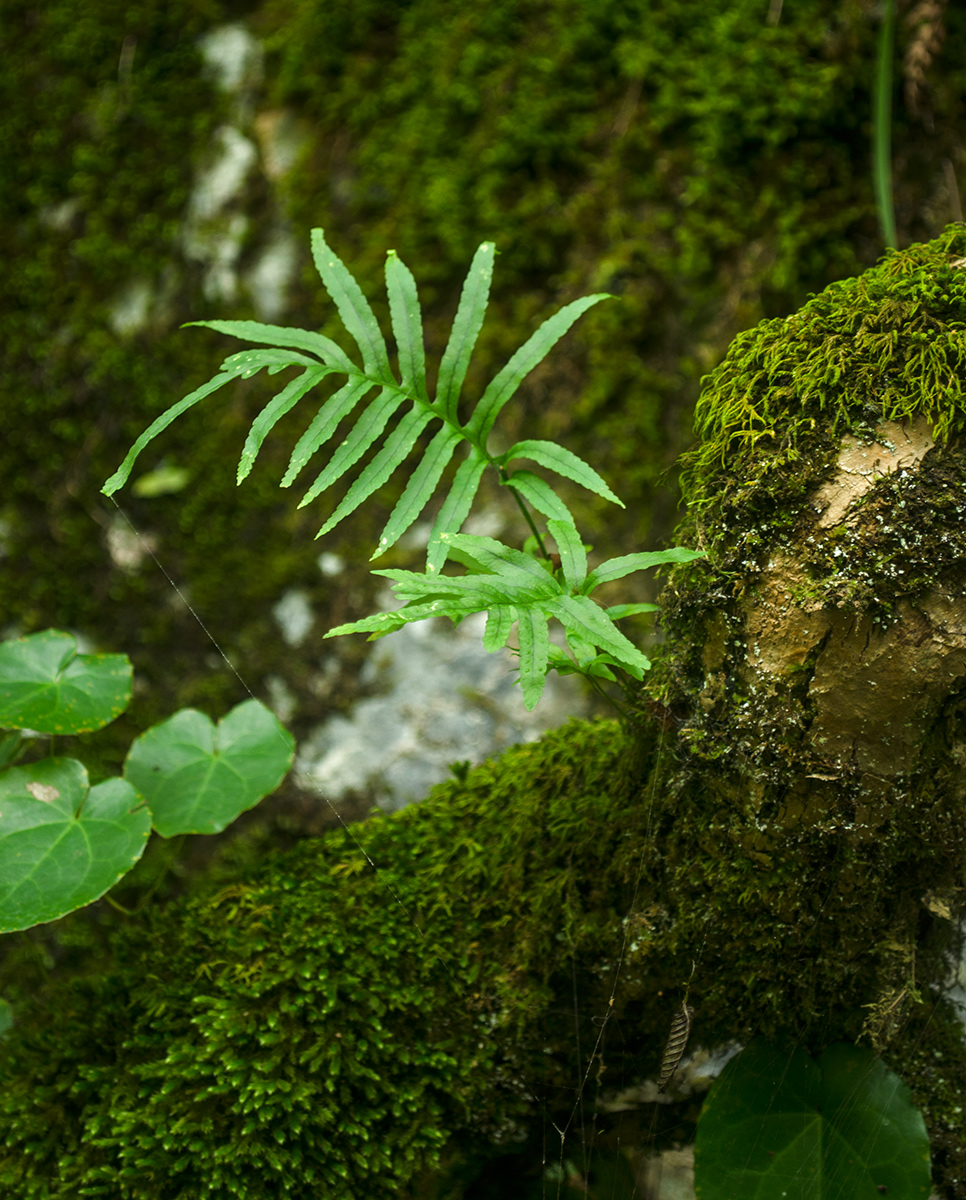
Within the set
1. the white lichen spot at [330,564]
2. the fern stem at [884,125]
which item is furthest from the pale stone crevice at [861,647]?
the white lichen spot at [330,564]

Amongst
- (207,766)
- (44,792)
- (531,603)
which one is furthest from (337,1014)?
(531,603)

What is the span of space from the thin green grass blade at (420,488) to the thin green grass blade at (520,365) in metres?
0.06

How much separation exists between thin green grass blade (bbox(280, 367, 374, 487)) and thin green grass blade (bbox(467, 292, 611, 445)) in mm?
226

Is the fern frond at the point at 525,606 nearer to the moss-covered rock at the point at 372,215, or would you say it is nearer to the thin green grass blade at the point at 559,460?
the thin green grass blade at the point at 559,460

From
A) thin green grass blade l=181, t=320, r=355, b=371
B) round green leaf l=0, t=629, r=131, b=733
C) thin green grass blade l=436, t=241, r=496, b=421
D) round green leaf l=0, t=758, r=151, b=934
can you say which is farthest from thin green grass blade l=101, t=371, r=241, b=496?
round green leaf l=0, t=758, r=151, b=934

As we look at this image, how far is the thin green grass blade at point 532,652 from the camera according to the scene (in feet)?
4.01

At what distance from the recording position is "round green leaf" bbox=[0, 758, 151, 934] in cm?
149

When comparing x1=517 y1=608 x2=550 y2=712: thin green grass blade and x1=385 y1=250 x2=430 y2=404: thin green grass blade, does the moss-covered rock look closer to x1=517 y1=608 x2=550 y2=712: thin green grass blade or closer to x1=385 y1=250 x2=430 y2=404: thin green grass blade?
x1=385 y1=250 x2=430 y2=404: thin green grass blade

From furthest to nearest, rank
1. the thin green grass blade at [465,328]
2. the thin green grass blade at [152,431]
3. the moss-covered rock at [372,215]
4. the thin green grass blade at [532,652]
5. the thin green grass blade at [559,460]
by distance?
the moss-covered rock at [372,215] < the thin green grass blade at [465,328] < the thin green grass blade at [559,460] < the thin green grass blade at [152,431] < the thin green grass blade at [532,652]

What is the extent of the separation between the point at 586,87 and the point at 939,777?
2.80 metres

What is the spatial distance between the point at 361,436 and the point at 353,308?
267 millimetres

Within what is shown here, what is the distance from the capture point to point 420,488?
5.03 ft

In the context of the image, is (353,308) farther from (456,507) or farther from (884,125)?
(884,125)

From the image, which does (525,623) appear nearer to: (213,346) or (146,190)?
(213,346)
